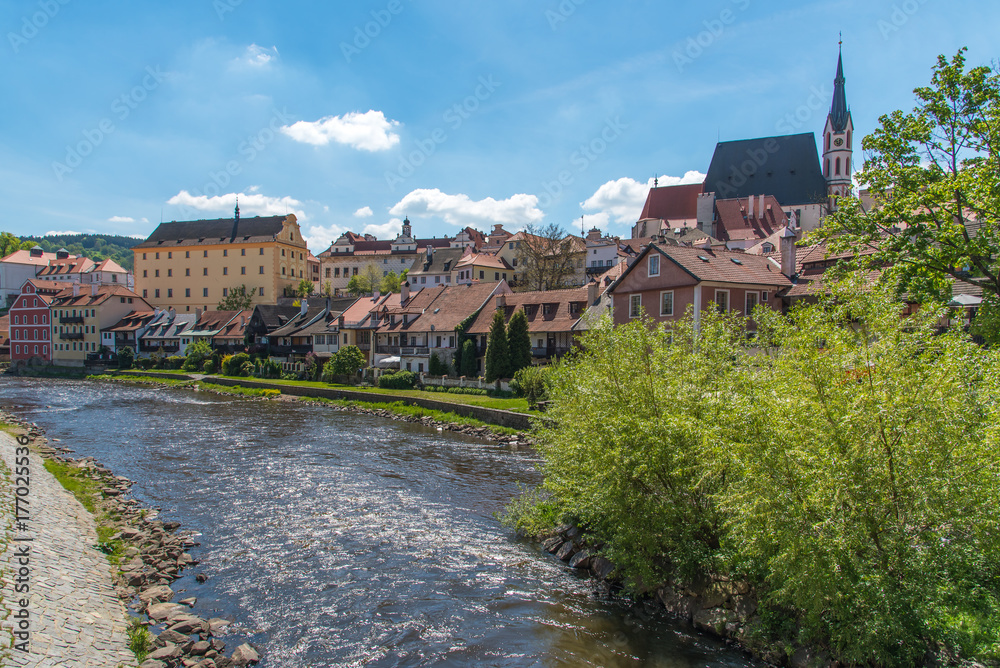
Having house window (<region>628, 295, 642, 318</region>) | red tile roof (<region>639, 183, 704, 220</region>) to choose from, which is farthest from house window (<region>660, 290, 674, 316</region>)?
red tile roof (<region>639, 183, 704, 220</region>)

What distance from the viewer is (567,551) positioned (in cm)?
1641

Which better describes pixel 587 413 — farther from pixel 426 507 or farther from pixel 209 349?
pixel 209 349

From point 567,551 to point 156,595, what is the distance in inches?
382

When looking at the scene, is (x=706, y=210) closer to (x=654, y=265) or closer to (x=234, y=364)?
(x=654, y=265)

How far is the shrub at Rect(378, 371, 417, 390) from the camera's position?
47438mm

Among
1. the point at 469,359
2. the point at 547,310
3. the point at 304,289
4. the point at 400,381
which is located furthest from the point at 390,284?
the point at 547,310

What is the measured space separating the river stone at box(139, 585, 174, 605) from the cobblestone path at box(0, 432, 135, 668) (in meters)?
0.52

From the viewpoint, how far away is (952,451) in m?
8.91

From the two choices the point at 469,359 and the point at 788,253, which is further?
the point at 469,359

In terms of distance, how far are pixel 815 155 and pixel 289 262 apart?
3143 inches

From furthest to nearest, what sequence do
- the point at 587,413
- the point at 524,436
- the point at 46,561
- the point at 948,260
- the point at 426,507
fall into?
the point at 524,436, the point at 426,507, the point at 948,260, the point at 587,413, the point at 46,561

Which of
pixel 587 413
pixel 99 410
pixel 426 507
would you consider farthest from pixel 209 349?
pixel 587 413

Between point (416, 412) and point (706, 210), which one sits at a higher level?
point (706, 210)

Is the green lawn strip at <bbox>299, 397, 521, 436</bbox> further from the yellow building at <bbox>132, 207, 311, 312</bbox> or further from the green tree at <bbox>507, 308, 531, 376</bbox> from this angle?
the yellow building at <bbox>132, 207, 311, 312</bbox>
